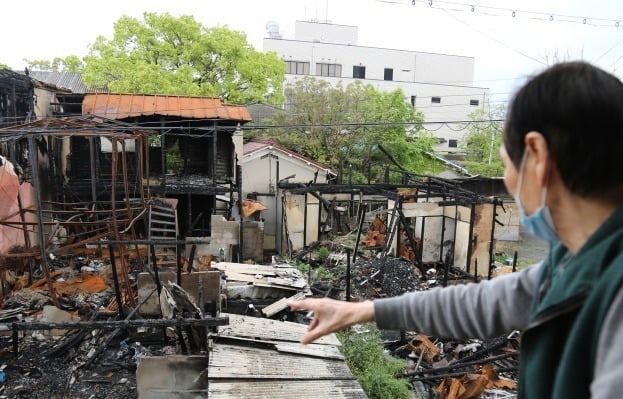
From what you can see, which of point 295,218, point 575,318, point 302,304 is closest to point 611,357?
point 575,318

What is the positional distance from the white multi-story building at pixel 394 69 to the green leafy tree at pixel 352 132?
14.1 metres

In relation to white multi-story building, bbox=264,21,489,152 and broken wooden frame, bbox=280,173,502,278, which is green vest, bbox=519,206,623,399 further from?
white multi-story building, bbox=264,21,489,152

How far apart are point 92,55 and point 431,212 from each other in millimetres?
18504

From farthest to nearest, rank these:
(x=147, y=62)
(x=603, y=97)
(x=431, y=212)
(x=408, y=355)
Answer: (x=147, y=62)
(x=431, y=212)
(x=408, y=355)
(x=603, y=97)

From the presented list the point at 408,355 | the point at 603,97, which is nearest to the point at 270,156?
the point at 408,355

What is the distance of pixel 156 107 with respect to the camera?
1558cm

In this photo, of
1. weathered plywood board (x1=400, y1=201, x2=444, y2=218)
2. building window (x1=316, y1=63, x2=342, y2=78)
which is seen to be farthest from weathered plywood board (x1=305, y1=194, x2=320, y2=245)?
building window (x1=316, y1=63, x2=342, y2=78)

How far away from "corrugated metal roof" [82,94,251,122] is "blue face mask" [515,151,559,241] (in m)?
15.1

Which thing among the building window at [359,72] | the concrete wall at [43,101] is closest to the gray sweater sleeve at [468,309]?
the concrete wall at [43,101]

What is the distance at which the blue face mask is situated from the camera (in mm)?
1025

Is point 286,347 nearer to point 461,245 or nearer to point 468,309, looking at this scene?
point 468,309

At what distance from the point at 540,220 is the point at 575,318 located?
0.87 feet

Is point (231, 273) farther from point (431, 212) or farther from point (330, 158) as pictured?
point (330, 158)

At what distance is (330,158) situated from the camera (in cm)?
2369
